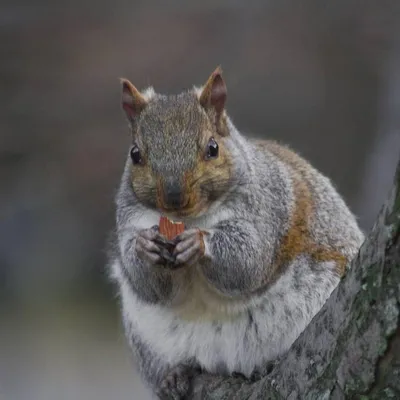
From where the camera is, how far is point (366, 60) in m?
7.06

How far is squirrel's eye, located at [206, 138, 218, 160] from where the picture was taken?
2843 millimetres

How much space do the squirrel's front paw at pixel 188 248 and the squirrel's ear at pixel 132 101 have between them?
0.42m

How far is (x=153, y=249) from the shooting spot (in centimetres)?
271

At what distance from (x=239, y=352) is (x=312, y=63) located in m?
4.26

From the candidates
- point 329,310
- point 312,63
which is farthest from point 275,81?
point 329,310

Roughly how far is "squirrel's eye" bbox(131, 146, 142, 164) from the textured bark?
71 cm

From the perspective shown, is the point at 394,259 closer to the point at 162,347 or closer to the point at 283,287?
the point at 283,287

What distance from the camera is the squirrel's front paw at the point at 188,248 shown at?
2.71 m

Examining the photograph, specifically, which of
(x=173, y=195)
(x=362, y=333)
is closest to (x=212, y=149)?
(x=173, y=195)

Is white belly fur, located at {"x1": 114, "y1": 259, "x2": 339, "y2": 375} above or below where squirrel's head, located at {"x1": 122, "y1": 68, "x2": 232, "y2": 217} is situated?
below

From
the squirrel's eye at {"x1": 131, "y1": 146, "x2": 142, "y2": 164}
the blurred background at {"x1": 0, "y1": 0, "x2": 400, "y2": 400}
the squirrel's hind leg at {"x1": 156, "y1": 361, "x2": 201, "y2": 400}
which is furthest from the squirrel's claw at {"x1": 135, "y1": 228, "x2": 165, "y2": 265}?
the blurred background at {"x1": 0, "y1": 0, "x2": 400, "y2": 400}

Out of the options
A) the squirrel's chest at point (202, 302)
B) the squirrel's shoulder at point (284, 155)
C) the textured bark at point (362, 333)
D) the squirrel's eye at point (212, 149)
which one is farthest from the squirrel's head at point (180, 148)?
the textured bark at point (362, 333)

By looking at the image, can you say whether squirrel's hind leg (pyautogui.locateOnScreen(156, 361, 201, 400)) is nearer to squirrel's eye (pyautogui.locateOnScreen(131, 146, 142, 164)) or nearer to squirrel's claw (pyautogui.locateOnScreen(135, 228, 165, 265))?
squirrel's claw (pyautogui.locateOnScreen(135, 228, 165, 265))

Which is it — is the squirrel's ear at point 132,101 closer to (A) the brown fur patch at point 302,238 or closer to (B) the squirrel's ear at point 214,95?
(B) the squirrel's ear at point 214,95
